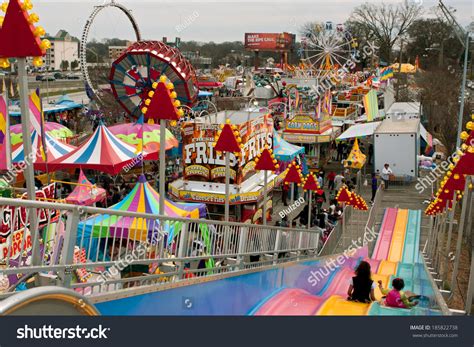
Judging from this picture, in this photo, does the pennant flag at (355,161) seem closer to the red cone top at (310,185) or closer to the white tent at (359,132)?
the white tent at (359,132)

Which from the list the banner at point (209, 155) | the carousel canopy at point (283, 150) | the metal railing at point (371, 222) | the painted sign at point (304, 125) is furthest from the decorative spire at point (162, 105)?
the painted sign at point (304, 125)

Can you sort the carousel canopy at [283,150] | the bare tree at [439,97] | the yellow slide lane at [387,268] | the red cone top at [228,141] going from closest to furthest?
the red cone top at [228,141] → the yellow slide lane at [387,268] → the carousel canopy at [283,150] → the bare tree at [439,97]

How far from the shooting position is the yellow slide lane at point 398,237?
15.2 m

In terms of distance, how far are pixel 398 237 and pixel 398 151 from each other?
612cm

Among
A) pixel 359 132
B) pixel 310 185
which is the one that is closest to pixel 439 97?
pixel 359 132

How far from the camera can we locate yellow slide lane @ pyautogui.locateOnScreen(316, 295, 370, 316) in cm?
650

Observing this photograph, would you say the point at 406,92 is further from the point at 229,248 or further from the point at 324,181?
the point at 229,248

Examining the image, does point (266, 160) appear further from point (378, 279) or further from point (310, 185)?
point (378, 279)

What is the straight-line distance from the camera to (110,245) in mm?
6141

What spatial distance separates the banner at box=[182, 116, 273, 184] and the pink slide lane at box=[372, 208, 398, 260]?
458cm

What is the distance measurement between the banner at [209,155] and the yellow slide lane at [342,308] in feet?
27.7

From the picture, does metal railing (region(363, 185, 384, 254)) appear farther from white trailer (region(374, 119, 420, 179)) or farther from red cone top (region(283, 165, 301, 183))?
white trailer (region(374, 119, 420, 179))
